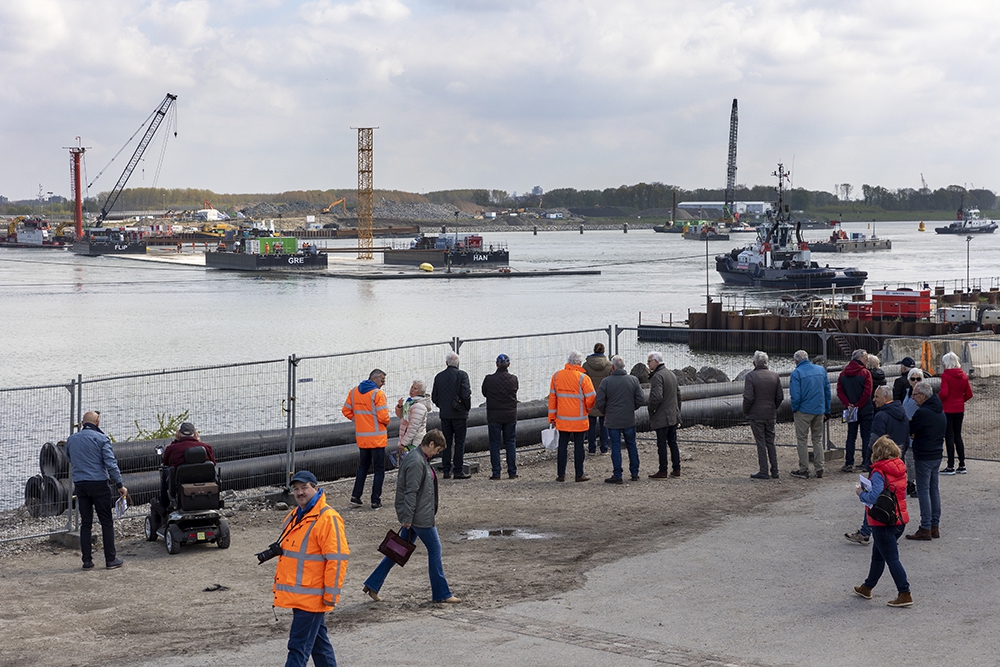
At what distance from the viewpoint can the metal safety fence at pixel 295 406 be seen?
43.6ft

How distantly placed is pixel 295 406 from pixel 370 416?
353 centimetres

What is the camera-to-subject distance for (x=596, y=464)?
15.8 m

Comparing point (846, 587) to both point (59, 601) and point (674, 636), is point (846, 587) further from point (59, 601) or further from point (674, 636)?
point (59, 601)

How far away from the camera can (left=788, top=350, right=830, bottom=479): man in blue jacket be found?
45.4ft

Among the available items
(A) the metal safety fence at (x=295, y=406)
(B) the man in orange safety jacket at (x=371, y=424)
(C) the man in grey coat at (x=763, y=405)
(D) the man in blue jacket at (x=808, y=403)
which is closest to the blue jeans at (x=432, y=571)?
(B) the man in orange safety jacket at (x=371, y=424)

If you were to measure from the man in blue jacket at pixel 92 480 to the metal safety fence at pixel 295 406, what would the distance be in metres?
0.92

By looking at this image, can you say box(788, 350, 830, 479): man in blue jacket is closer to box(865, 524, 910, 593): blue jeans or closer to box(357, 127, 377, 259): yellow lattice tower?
box(865, 524, 910, 593): blue jeans

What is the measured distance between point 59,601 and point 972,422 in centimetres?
1476

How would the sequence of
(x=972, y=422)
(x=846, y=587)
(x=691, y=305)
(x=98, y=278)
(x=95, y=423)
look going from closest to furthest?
(x=846, y=587) < (x=95, y=423) < (x=972, y=422) < (x=691, y=305) < (x=98, y=278)

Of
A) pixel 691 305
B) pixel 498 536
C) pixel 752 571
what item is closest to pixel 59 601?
pixel 498 536

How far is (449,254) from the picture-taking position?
127812mm

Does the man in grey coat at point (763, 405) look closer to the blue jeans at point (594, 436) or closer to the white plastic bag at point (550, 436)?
the white plastic bag at point (550, 436)

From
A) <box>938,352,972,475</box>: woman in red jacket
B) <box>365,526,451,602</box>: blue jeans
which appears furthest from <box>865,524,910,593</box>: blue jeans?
<box>938,352,972,475</box>: woman in red jacket

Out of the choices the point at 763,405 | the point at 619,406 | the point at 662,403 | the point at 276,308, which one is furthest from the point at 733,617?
the point at 276,308
